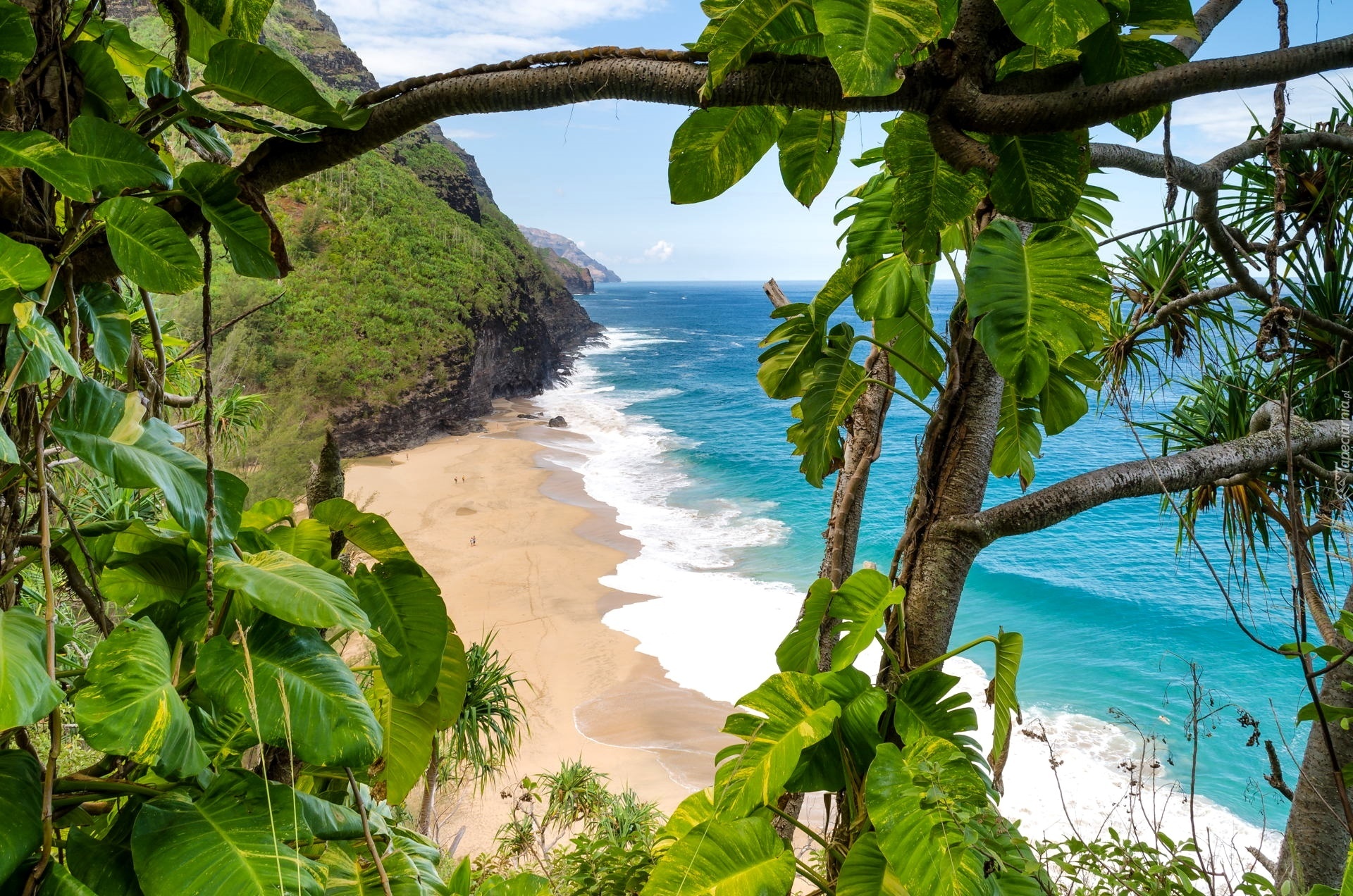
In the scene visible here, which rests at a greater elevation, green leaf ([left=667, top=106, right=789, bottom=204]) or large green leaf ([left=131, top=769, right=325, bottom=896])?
green leaf ([left=667, top=106, right=789, bottom=204])

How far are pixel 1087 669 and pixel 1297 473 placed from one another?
1000 cm

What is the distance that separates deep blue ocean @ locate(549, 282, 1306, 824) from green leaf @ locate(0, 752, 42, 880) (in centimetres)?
397

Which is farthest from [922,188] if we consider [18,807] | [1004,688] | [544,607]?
[544,607]

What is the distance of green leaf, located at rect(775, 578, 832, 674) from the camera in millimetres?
1621

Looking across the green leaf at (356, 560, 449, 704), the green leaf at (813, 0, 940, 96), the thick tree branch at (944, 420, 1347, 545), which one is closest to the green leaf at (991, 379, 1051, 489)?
the thick tree branch at (944, 420, 1347, 545)

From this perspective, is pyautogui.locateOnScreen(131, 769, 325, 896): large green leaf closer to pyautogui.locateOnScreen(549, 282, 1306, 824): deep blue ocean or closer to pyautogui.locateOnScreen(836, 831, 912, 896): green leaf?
pyautogui.locateOnScreen(836, 831, 912, 896): green leaf

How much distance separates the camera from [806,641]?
65.6 inches

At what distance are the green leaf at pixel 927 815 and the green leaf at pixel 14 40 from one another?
4.60 ft

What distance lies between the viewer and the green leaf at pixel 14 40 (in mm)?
720

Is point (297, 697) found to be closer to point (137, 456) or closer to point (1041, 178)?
point (137, 456)

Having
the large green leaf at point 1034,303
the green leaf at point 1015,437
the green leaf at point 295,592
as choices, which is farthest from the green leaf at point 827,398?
the green leaf at point 295,592

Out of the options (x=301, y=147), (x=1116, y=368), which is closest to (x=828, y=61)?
(x=301, y=147)

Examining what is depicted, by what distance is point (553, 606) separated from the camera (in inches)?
432

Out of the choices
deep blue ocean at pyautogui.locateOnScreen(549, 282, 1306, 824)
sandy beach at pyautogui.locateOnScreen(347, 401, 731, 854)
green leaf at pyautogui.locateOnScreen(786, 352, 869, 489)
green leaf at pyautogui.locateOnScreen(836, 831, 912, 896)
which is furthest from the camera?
deep blue ocean at pyautogui.locateOnScreen(549, 282, 1306, 824)
